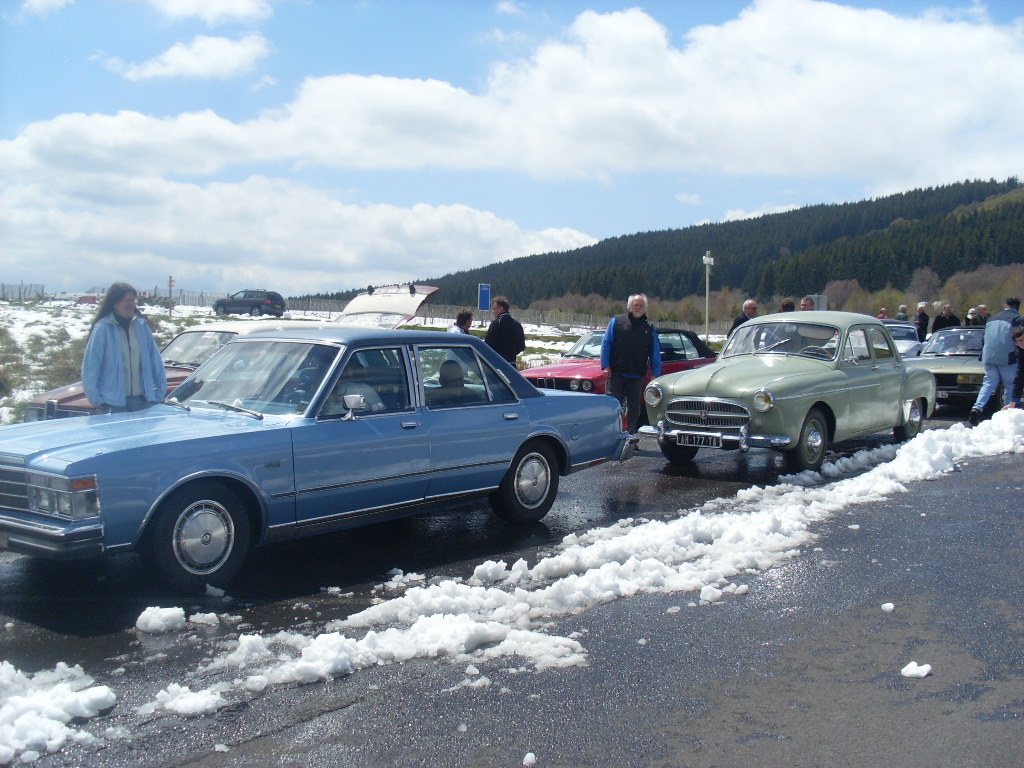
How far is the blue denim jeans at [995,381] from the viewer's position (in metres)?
13.5

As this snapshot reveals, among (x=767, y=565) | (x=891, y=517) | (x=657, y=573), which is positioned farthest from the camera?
(x=891, y=517)

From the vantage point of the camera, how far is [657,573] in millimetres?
5648

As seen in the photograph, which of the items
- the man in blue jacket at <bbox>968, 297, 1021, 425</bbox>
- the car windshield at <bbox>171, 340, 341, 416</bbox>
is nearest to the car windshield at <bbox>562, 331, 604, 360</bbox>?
the man in blue jacket at <bbox>968, 297, 1021, 425</bbox>

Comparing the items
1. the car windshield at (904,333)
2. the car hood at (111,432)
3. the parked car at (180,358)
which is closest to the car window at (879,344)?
the parked car at (180,358)

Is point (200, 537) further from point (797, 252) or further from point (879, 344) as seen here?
point (797, 252)

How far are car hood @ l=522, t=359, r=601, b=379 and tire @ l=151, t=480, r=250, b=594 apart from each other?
27.4ft

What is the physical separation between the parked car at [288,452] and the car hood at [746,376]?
241 centimetres

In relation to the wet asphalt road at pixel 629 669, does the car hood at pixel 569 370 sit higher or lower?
higher

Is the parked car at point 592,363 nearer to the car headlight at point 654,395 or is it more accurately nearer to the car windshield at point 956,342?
the car headlight at point 654,395

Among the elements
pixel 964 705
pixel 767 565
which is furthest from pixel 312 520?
pixel 964 705

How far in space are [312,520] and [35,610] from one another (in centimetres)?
158

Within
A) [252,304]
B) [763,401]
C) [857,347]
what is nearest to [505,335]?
[763,401]

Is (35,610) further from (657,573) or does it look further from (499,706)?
(657,573)

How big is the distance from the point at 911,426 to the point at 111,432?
9.81 m
